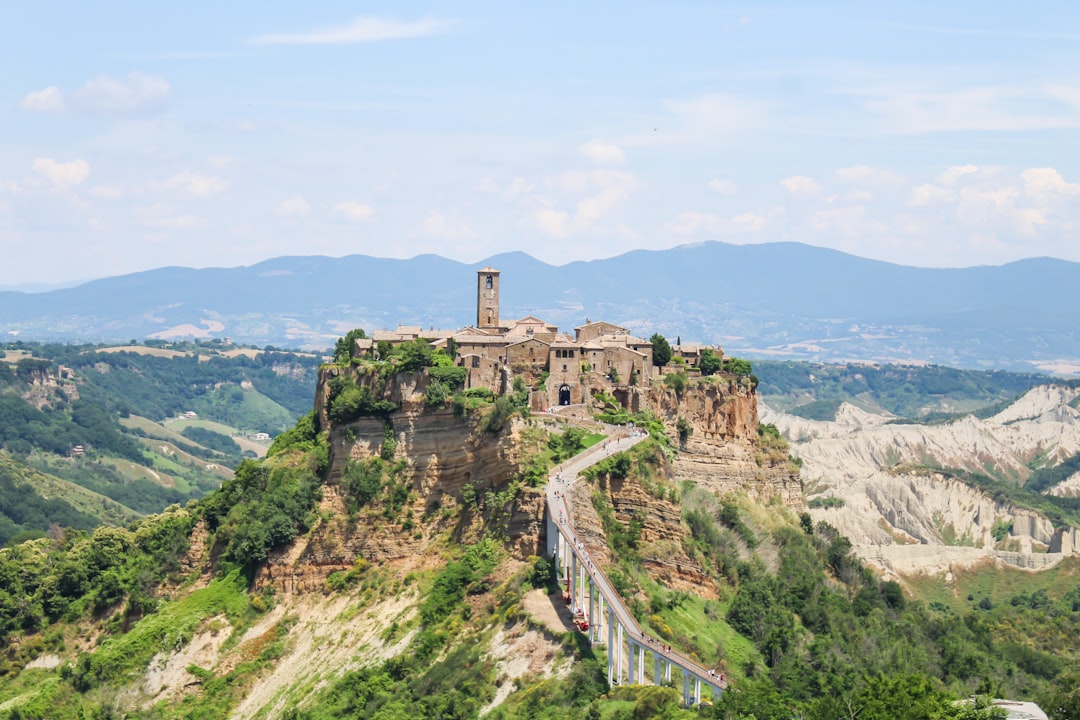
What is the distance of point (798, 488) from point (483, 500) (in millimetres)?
23153

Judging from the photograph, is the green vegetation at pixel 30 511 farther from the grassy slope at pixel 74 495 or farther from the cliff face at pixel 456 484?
the cliff face at pixel 456 484

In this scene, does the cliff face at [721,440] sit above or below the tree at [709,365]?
below

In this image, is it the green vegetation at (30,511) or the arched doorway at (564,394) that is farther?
the green vegetation at (30,511)

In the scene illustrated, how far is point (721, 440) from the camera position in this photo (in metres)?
81.4

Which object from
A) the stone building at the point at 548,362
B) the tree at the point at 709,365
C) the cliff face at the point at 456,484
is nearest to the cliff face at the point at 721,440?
the cliff face at the point at 456,484

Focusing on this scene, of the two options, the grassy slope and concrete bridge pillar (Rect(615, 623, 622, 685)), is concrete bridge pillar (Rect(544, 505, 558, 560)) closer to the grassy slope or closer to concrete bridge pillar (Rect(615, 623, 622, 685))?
concrete bridge pillar (Rect(615, 623, 622, 685))

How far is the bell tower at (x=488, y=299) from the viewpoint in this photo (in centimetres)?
8625

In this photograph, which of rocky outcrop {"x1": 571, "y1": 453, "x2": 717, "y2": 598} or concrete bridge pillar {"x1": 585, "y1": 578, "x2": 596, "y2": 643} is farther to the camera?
rocky outcrop {"x1": 571, "y1": 453, "x2": 717, "y2": 598}

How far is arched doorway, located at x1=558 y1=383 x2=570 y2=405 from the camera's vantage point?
255ft

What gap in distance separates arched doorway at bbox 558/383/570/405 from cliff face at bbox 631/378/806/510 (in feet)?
10.1

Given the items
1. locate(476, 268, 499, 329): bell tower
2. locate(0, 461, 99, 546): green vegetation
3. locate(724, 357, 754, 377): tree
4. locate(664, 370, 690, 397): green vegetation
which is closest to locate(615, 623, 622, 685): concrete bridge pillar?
locate(664, 370, 690, 397): green vegetation

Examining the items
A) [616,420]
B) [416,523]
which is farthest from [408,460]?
[616,420]

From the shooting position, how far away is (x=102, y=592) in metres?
79.2

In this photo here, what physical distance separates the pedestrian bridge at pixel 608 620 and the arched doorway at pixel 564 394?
458 inches
